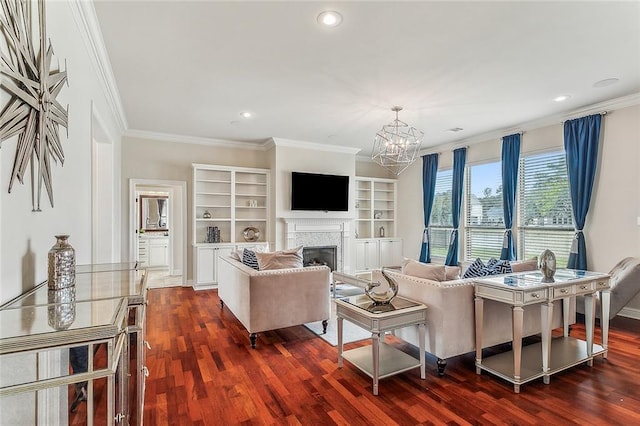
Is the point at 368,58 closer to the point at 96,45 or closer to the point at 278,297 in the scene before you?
the point at 96,45

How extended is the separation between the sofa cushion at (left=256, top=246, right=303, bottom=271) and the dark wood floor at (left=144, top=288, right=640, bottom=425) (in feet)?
2.75

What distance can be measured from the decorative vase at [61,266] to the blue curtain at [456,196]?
6.51 meters

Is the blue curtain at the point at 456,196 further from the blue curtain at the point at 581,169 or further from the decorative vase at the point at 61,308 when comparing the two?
the decorative vase at the point at 61,308

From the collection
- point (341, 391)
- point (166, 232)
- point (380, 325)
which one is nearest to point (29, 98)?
point (380, 325)

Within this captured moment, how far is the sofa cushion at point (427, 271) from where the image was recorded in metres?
2.99

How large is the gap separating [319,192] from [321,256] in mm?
1377

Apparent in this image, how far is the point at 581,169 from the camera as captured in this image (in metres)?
4.68

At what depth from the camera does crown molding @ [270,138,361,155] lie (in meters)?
6.51

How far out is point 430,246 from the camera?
744cm

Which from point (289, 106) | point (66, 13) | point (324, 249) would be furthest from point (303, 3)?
point (324, 249)

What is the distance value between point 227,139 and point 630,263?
6506 mm

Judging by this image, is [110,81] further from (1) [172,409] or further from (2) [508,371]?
(2) [508,371]

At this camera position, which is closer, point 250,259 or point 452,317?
point 452,317

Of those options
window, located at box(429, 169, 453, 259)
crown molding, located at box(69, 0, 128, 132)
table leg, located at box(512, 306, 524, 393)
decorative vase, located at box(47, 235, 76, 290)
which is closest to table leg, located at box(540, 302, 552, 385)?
table leg, located at box(512, 306, 524, 393)
